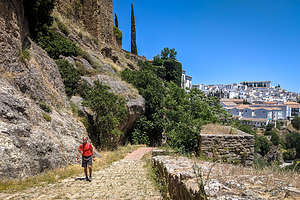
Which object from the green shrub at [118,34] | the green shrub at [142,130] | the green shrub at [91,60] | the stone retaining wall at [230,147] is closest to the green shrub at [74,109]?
the green shrub at [142,130]

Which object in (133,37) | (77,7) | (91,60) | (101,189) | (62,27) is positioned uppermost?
(133,37)

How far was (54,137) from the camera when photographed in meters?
6.59

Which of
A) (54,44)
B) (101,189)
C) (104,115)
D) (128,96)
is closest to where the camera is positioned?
(101,189)

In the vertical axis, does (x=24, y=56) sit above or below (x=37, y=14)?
below

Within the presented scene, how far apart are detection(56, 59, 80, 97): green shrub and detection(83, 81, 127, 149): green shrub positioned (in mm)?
1756

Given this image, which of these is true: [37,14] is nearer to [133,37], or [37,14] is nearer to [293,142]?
[133,37]

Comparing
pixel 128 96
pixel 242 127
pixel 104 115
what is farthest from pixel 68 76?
pixel 242 127

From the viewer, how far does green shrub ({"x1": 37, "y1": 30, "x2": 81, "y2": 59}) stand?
12.8m

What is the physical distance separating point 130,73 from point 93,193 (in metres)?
14.4

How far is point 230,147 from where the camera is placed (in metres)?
6.97

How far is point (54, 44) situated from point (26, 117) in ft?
29.2

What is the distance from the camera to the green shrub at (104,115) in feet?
33.6

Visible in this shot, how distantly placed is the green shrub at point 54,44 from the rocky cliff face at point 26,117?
3056 millimetres

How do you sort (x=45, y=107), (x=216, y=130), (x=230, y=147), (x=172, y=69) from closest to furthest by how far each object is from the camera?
1. (x=230, y=147)
2. (x=45, y=107)
3. (x=216, y=130)
4. (x=172, y=69)
